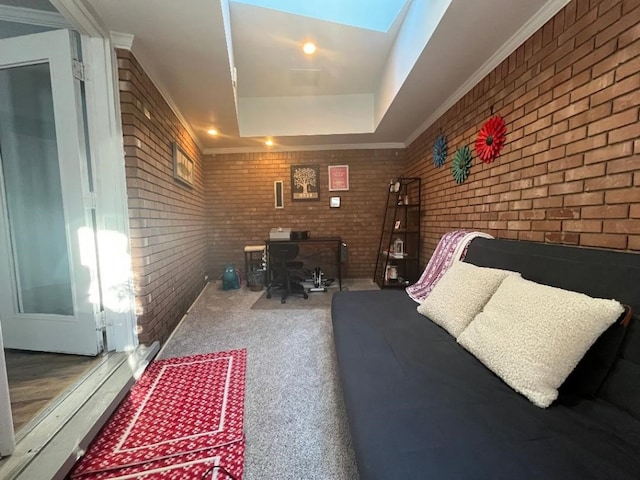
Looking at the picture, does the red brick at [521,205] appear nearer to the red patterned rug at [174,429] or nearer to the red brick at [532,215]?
the red brick at [532,215]

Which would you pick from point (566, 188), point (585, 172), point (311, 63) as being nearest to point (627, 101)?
point (585, 172)

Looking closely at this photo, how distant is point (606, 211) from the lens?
3.93ft

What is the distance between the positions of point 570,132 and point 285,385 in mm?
2156

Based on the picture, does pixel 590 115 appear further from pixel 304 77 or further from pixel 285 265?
pixel 285 265

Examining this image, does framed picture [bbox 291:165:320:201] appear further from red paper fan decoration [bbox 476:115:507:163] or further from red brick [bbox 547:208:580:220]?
red brick [bbox 547:208:580:220]

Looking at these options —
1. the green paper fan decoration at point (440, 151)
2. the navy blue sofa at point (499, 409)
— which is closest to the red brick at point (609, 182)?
→ the navy blue sofa at point (499, 409)

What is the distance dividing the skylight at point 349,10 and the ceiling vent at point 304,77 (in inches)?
28.1

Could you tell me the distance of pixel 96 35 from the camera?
1.61 m

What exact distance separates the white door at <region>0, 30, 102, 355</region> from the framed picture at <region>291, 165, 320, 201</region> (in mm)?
2861

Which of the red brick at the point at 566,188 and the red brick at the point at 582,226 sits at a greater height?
the red brick at the point at 566,188

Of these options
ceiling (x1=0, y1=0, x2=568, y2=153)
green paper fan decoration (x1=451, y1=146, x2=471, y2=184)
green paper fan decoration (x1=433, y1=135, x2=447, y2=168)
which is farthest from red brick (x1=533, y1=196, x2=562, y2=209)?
green paper fan decoration (x1=433, y1=135, x2=447, y2=168)

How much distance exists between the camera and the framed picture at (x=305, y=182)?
4230 mm

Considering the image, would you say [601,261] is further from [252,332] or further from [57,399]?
[57,399]

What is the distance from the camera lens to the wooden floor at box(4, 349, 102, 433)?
1230 mm
